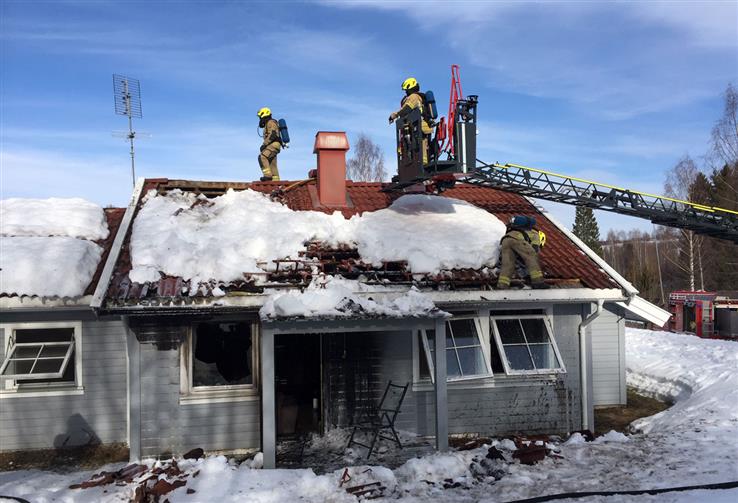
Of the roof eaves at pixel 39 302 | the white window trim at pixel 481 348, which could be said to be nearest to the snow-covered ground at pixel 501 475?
the white window trim at pixel 481 348

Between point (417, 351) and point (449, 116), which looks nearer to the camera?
point (417, 351)

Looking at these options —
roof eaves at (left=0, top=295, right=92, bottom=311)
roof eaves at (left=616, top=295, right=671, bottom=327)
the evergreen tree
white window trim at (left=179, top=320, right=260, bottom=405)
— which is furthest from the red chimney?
the evergreen tree

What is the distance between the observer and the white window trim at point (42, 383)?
27.6ft

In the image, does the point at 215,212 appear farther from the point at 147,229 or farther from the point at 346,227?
the point at 346,227

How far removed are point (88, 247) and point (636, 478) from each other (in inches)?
344

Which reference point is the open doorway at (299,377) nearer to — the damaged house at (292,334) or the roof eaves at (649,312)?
the damaged house at (292,334)

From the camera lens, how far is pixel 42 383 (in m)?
8.48

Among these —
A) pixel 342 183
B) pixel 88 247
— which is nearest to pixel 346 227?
→ pixel 342 183

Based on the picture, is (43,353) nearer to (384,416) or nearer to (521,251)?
(384,416)

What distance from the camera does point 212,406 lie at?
26.1 feet

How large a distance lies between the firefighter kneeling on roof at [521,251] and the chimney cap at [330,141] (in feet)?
13.3

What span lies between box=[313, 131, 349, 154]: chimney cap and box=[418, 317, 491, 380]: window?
4270 mm

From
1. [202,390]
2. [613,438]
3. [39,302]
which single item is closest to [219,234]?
[202,390]

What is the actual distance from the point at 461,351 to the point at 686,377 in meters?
6.97
